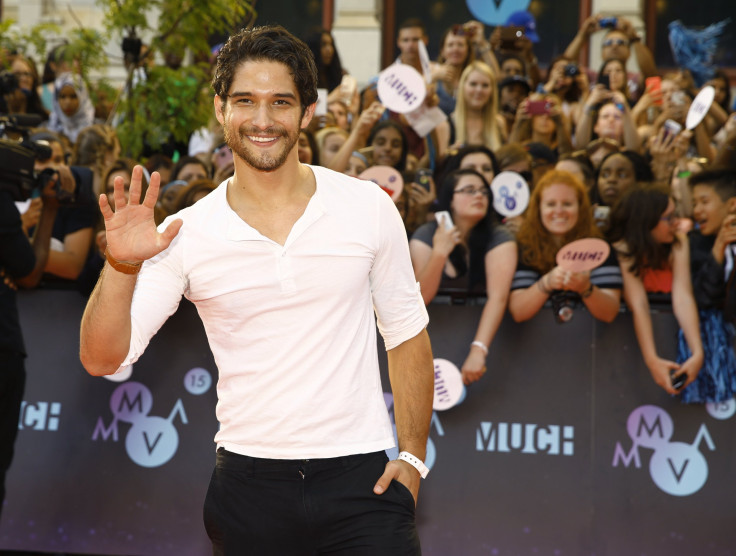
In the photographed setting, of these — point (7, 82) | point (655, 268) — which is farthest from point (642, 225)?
point (7, 82)

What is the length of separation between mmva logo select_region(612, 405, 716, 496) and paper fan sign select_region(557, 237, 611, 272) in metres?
0.85

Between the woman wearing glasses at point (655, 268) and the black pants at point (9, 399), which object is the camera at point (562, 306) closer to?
the woman wearing glasses at point (655, 268)

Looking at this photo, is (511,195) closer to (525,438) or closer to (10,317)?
(525,438)

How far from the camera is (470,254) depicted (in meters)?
5.54

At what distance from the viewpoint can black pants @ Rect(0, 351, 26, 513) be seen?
477cm

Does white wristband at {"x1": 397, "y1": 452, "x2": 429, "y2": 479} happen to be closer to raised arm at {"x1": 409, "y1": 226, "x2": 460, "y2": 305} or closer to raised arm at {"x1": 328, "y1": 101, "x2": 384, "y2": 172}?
raised arm at {"x1": 409, "y1": 226, "x2": 460, "y2": 305}

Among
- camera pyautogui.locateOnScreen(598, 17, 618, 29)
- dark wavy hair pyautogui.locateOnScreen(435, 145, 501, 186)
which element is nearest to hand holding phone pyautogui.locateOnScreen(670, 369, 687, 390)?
dark wavy hair pyautogui.locateOnScreen(435, 145, 501, 186)

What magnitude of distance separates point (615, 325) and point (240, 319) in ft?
10.4

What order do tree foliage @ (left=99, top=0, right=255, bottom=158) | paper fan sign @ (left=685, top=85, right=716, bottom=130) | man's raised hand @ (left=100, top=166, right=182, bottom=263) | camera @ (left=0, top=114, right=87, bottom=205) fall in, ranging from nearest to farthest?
man's raised hand @ (left=100, top=166, right=182, bottom=263) < camera @ (left=0, top=114, right=87, bottom=205) < paper fan sign @ (left=685, top=85, right=716, bottom=130) < tree foliage @ (left=99, top=0, right=255, bottom=158)

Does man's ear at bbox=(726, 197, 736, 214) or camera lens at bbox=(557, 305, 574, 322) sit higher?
man's ear at bbox=(726, 197, 736, 214)

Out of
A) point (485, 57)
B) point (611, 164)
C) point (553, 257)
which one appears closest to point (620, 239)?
point (553, 257)

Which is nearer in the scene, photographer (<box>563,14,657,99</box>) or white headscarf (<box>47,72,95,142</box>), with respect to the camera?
white headscarf (<box>47,72,95,142</box>)

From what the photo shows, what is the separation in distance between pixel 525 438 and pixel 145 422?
1995 millimetres

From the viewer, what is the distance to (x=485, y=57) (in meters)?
7.85
